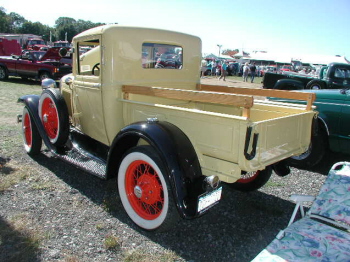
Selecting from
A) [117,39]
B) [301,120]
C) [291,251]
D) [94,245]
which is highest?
[117,39]

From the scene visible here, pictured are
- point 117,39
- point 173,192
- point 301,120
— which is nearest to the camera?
point 173,192

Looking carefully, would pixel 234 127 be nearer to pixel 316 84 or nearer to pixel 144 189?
pixel 144 189

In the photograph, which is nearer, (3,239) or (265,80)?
(3,239)

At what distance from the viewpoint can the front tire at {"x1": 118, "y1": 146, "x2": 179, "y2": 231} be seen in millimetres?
2461

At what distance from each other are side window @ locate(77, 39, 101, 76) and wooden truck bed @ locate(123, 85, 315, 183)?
90 centimetres

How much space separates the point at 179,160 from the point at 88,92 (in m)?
1.71

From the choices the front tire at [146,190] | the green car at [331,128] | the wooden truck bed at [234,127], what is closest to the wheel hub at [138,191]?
the front tire at [146,190]

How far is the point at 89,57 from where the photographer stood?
3.89 meters

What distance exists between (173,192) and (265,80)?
972 cm

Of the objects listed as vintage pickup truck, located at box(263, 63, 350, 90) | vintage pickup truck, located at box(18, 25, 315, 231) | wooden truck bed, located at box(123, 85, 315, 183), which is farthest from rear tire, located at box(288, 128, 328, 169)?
vintage pickup truck, located at box(263, 63, 350, 90)

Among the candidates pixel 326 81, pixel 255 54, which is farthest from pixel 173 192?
pixel 255 54

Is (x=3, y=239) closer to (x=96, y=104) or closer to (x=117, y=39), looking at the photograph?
(x=96, y=104)

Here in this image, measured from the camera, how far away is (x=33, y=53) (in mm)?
13375

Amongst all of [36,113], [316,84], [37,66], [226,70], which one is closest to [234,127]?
[36,113]
